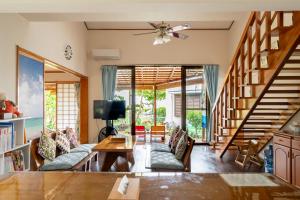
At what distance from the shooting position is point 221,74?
764 cm

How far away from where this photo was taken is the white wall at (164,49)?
7609 mm

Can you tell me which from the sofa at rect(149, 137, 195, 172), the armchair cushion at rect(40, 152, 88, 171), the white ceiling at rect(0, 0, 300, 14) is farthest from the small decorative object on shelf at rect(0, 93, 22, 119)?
the sofa at rect(149, 137, 195, 172)

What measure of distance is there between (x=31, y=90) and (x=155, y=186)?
3.47m

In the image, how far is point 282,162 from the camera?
13.0ft

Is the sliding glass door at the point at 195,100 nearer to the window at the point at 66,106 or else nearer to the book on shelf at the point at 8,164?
the window at the point at 66,106

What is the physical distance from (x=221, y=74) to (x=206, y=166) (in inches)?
128

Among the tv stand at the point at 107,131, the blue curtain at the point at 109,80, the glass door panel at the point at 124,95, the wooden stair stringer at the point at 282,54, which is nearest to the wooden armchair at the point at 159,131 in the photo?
the glass door panel at the point at 124,95

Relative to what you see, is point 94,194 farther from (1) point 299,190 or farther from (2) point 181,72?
(2) point 181,72

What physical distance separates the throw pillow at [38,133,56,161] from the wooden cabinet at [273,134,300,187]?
3337 millimetres

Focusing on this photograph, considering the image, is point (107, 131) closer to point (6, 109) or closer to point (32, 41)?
point (32, 41)

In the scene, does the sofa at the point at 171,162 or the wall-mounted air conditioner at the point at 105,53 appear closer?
the sofa at the point at 171,162

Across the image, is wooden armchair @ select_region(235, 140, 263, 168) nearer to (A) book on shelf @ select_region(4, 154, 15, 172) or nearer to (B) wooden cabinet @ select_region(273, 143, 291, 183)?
(B) wooden cabinet @ select_region(273, 143, 291, 183)

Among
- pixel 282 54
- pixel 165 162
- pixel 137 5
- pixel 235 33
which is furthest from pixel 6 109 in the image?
pixel 235 33

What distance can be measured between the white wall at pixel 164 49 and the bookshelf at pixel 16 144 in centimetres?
→ 439
